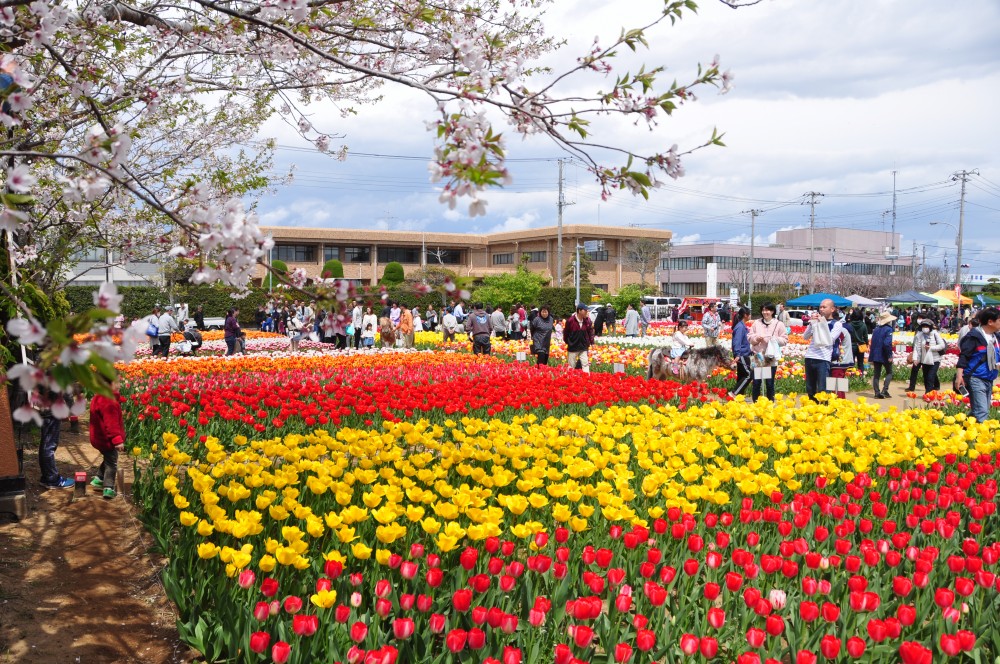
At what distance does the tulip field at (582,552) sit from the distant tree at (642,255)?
207 feet

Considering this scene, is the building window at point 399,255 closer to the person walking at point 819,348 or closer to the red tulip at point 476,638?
the person walking at point 819,348

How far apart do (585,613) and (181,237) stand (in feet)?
7.96

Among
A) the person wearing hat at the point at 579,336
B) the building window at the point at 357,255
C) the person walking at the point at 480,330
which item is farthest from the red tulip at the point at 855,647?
the building window at the point at 357,255

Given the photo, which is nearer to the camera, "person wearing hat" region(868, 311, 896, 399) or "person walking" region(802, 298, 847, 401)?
"person walking" region(802, 298, 847, 401)

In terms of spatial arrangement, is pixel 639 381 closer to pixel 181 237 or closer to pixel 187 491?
pixel 187 491

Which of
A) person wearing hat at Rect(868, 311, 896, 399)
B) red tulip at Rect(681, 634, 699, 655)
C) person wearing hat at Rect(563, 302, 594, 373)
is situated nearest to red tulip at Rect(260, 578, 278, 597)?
red tulip at Rect(681, 634, 699, 655)

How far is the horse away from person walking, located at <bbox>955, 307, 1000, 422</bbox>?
538 centimetres

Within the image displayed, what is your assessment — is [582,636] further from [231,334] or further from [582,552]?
[231,334]

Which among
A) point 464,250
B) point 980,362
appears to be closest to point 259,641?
point 980,362

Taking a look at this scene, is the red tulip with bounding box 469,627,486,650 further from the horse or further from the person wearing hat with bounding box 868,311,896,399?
the person wearing hat with bounding box 868,311,896,399

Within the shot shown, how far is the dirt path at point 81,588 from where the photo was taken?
4066 millimetres

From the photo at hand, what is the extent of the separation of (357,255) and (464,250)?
1048 cm

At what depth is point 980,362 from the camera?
9148 mm

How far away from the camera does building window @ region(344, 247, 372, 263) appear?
65.8 metres
